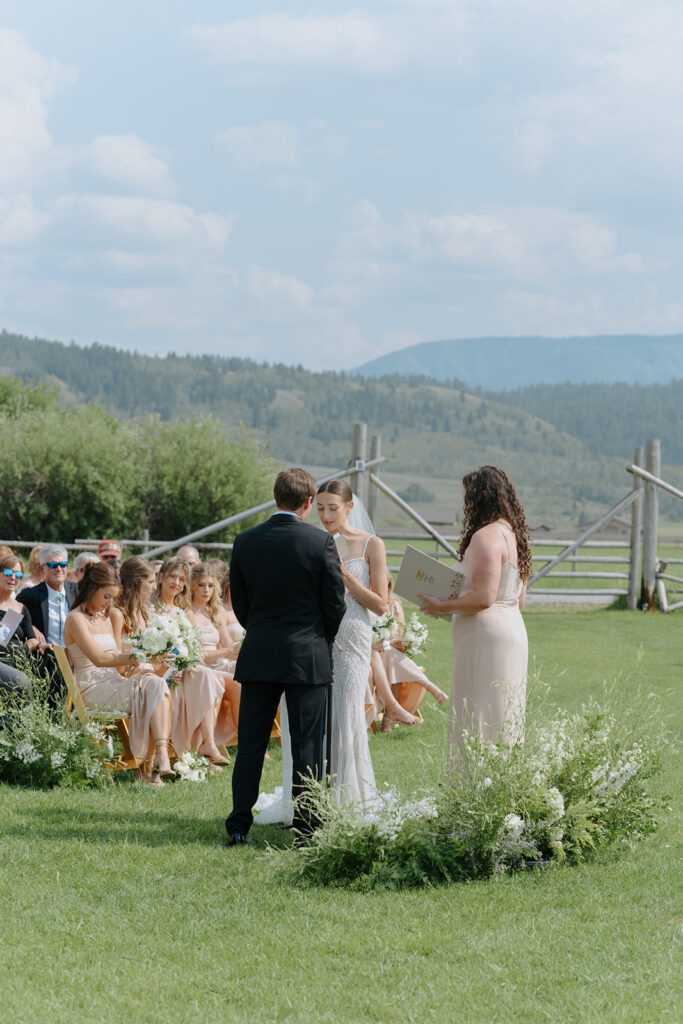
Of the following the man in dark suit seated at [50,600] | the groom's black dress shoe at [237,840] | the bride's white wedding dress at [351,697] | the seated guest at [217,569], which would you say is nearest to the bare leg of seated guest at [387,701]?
the seated guest at [217,569]

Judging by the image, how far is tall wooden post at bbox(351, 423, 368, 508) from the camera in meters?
17.0

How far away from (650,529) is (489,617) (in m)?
13.4

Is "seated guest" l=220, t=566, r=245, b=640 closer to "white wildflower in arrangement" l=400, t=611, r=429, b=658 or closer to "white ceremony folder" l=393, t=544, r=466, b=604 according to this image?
"white wildflower in arrangement" l=400, t=611, r=429, b=658

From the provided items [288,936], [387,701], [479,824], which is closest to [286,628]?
[479,824]

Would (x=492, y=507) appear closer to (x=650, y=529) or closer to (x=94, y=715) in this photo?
(x=94, y=715)

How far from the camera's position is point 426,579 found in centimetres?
602

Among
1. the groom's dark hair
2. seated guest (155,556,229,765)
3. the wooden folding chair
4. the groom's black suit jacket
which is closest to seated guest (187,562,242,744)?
seated guest (155,556,229,765)

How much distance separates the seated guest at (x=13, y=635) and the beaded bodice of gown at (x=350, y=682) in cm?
249

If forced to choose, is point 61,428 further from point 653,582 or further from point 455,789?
point 455,789

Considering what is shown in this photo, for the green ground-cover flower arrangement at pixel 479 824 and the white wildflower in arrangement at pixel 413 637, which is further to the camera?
the white wildflower in arrangement at pixel 413 637

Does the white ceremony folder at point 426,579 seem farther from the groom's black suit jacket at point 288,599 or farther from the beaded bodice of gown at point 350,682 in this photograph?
the beaded bodice of gown at point 350,682

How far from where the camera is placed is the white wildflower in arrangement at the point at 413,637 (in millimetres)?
10195

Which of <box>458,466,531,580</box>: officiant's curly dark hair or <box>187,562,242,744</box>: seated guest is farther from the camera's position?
<box>187,562,242,744</box>: seated guest

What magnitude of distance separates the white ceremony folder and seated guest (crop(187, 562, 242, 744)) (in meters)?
2.91
